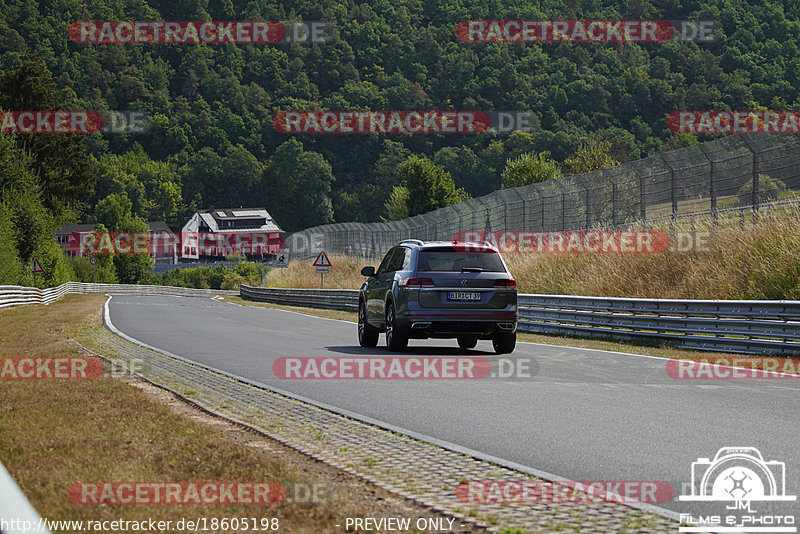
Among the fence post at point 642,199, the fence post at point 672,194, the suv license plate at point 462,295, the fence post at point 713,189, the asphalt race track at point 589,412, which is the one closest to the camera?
the asphalt race track at point 589,412

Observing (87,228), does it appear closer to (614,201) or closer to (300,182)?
(300,182)

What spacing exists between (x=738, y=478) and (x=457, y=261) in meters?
10.4

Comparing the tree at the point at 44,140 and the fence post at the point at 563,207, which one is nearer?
the fence post at the point at 563,207

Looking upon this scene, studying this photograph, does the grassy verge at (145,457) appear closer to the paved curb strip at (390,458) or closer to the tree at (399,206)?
the paved curb strip at (390,458)

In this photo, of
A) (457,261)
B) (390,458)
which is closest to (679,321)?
(457,261)

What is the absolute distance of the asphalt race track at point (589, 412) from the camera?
23.3ft

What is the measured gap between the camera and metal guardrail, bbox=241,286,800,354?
15477 millimetres

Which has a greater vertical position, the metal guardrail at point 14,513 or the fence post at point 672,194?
the fence post at point 672,194

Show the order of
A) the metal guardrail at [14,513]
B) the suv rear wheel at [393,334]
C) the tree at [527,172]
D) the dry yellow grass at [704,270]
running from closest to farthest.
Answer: the metal guardrail at [14,513], the suv rear wheel at [393,334], the dry yellow grass at [704,270], the tree at [527,172]

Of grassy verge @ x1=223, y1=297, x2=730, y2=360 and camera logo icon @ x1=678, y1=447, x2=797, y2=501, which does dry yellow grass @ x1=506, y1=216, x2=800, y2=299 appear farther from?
camera logo icon @ x1=678, y1=447, x2=797, y2=501

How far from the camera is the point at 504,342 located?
1661 centimetres

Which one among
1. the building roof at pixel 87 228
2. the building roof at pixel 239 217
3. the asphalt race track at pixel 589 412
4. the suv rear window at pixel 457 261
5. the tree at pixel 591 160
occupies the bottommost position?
the asphalt race track at pixel 589 412

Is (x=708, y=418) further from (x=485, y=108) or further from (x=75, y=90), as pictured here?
(x=75, y=90)

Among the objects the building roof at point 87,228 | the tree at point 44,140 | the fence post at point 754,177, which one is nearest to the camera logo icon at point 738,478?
the fence post at point 754,177
